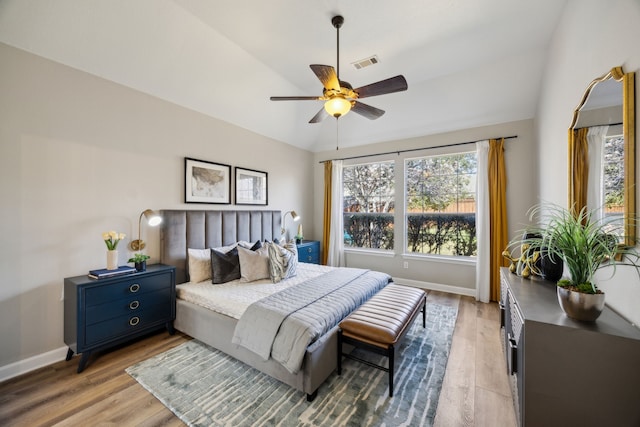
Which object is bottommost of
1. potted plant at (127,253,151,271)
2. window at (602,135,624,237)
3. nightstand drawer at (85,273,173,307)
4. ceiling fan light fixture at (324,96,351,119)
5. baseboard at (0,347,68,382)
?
baseboard at (0,347,68,382)

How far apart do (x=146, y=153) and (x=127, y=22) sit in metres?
1.24

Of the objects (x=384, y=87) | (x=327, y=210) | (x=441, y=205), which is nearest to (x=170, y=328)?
(x=384, y=87)

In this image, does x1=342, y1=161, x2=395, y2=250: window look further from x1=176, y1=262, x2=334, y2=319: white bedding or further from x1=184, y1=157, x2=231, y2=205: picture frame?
x1=184, y1=157, x2=231, y2=205: picture frame

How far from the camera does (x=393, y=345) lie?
5.88 ft

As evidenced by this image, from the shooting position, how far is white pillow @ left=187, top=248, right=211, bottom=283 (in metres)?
2.93

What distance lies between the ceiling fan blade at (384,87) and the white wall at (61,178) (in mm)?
2385

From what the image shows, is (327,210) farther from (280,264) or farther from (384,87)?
(384,87)

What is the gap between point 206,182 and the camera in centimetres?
344

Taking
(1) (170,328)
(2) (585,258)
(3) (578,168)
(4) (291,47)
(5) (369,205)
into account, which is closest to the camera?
(2) (585,258)

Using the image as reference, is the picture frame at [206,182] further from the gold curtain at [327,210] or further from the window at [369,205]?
the window at [369,205]

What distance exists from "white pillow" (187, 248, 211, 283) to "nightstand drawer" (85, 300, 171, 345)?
0.39 m

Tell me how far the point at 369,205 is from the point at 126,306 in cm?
400

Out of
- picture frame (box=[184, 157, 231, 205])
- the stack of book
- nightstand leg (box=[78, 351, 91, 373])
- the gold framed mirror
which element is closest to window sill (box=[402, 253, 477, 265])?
the gold framed mirror

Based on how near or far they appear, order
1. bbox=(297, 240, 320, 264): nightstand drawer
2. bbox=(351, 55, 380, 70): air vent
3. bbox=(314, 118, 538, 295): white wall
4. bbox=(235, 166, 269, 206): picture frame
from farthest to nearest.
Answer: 1. bbox=(297, 240, 320, 264): nightstand drawer
2. bbox=(235, 166, 269, 206): picture frame
3. bbox=(314, 118, 538, 295): white wall
4. bbox=(351, 55, 380, 70): air vent
